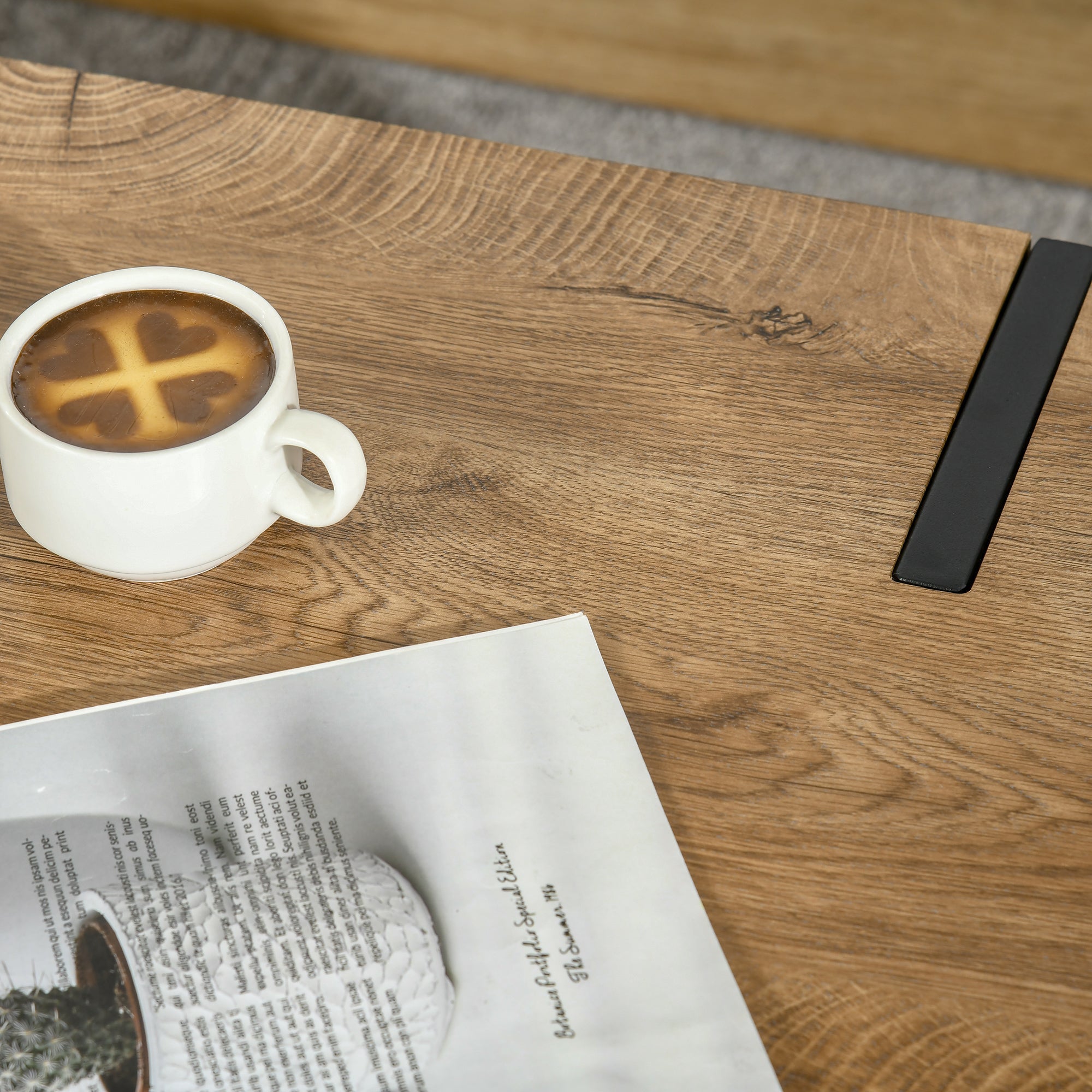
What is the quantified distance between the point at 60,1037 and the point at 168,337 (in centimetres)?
25

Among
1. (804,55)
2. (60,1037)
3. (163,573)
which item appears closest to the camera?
(60,1037)

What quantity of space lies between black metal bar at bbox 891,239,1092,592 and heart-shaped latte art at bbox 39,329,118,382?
33 centimetres

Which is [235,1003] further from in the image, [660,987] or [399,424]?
[399,424]

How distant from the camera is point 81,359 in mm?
454

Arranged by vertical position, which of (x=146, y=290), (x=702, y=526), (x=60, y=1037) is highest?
(x=146, y=290)

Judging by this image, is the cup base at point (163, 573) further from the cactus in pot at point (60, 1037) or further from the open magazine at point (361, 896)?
the cactus in pot at point (60, 1037)

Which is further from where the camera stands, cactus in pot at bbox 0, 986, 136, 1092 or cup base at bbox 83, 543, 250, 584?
cup base at bbox 83, 543, 250, 584

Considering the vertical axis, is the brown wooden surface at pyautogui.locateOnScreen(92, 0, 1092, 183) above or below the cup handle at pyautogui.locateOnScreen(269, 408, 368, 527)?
above

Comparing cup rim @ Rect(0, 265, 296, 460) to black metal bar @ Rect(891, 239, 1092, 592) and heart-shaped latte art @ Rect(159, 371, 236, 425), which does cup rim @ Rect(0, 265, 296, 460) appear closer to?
heart-shaped latte art @ Rect(159, 371, 236, 425)

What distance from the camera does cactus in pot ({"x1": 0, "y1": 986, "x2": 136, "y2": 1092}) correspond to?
358 millimetres

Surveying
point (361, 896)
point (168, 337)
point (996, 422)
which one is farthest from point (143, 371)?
point (996, 422)

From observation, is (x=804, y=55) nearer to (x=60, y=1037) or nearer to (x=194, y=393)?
(x=194, y=393)

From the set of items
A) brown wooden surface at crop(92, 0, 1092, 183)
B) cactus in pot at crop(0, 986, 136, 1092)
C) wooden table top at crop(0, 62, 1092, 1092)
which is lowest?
cactus in pot at crop(0, 986, 136, 1092)

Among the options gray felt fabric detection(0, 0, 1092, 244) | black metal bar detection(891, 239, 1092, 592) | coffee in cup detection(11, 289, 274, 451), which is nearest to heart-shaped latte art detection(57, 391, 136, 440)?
coffee in cup detection(11, 289, 274, 451)
